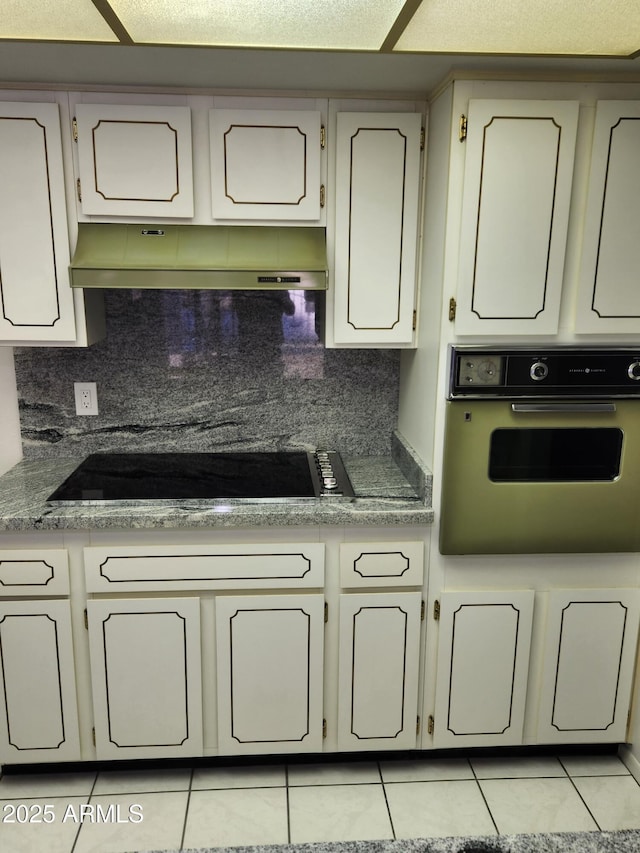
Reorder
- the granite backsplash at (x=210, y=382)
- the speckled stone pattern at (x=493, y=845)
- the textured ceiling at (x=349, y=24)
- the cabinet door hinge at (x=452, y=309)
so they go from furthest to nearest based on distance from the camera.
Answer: the granite backsplash at (x=210, y=382) → the cabinet door hinge at (x=452, y=309) → the textured ceiling at (x=349, y=24) → the speckled stone pattern at (x=493, y=845)

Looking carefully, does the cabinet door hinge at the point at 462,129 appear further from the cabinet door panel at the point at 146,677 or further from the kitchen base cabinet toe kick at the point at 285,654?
the cabinet door panel at the point at 146,677

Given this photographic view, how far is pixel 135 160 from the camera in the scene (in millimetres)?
2107

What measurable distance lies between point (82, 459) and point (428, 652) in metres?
1.47

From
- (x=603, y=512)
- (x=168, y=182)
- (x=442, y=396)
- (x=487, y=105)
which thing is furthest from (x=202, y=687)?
(x=487, y=105)

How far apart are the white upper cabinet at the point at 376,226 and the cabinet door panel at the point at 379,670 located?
35.3 inches

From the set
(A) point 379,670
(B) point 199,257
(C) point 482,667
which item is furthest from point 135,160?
(C) point 482,667

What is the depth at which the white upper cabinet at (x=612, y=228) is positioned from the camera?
1.91 m

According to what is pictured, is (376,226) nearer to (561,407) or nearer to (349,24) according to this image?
(349,24)

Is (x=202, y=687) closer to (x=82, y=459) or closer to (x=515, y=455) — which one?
(x=82, y=459)

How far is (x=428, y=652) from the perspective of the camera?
2.22 m

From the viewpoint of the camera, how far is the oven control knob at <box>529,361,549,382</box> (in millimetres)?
2008

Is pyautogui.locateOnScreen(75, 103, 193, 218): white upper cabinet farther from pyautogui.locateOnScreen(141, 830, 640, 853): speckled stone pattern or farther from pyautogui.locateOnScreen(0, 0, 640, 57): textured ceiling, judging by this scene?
pyautogui.locateOnScreen(141, 830, 640, 853): speckled stone pattern

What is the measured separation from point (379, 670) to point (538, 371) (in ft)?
3.64

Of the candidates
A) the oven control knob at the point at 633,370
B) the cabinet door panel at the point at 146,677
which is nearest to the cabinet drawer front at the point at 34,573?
the cabinet door panel at the point at 146,677
